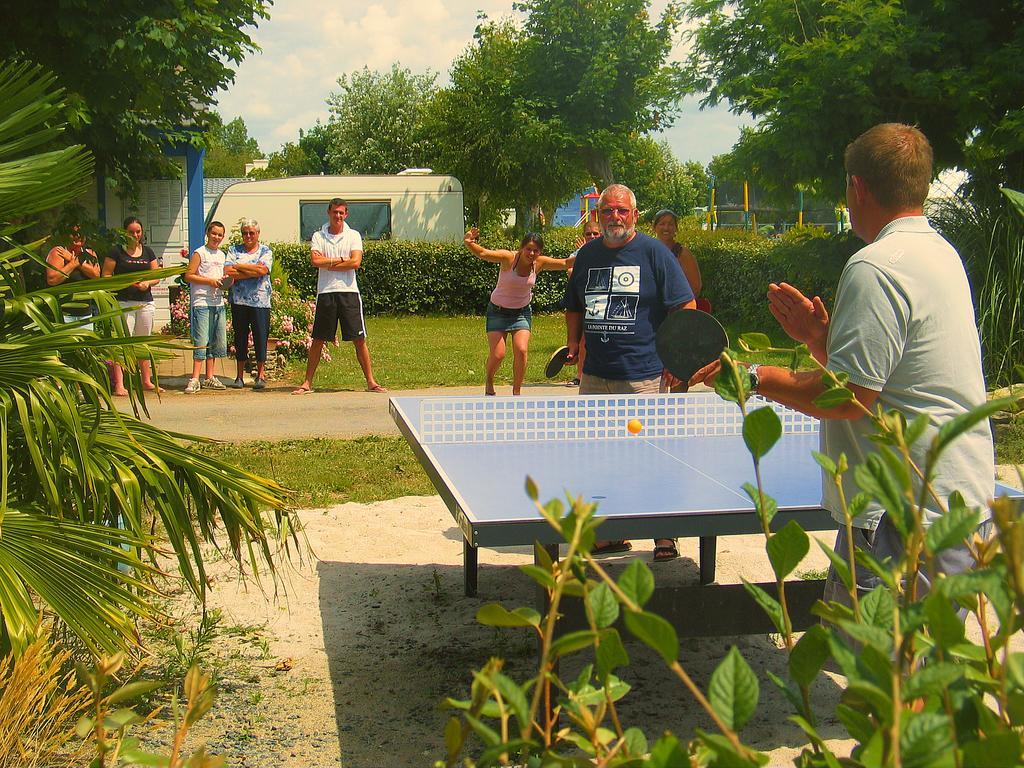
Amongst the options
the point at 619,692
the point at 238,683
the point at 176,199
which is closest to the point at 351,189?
the point at 176,199

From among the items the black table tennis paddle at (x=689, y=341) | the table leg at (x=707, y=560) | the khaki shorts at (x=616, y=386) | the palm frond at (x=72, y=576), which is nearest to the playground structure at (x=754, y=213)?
the khaki shorts at (x=616, y=386)

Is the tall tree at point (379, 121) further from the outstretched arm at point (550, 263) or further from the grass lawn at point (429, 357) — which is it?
the outstretched arm at point (550, 263)

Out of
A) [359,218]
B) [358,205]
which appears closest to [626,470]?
[359,218]

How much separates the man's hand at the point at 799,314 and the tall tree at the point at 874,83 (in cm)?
1151

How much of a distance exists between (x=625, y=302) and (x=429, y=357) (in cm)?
1024

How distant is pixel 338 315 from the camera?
40.3 feet

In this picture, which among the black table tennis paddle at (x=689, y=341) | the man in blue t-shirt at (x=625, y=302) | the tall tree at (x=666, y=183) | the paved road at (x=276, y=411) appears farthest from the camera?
the tall tree at (x=666, y=183)

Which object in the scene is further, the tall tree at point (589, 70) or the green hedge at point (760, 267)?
the tall tree at point (589, 70)

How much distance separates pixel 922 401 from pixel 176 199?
17168 mm

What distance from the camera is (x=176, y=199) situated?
18.7 meters

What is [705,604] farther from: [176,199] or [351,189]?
[351,189]

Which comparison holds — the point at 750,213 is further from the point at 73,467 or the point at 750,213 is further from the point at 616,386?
the point at 73,467

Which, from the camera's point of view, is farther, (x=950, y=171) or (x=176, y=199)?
(x=176, y=199)

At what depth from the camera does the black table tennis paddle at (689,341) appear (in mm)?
3979
